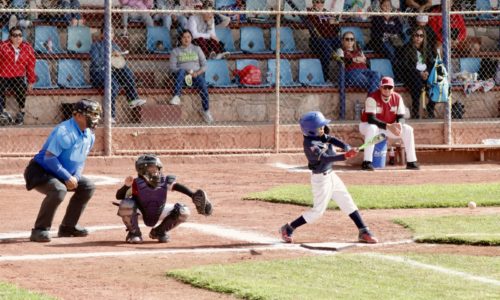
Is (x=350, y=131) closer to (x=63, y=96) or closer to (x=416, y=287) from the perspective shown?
(x=63, y=96)

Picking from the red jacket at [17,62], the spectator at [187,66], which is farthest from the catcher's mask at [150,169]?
the spectator at [187,66]

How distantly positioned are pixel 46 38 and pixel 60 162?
30.1 ft

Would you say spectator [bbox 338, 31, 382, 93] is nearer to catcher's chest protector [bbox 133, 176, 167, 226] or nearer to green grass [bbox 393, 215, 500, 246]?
green grass [bbox 393, 215, 500, 246]

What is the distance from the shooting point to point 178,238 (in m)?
12.8

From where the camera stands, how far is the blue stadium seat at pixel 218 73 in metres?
21.9

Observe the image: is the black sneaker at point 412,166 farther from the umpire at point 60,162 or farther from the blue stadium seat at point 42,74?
the umpire at point 60,162

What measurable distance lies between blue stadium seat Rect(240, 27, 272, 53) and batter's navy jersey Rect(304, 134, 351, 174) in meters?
10.5

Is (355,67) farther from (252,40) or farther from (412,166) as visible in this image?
(412,166)

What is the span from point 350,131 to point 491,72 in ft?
12.4

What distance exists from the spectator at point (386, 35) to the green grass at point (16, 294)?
45.3 feet

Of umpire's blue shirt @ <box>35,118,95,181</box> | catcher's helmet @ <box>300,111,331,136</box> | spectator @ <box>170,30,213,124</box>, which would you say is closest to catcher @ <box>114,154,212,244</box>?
umpire's blue shirt @ <box>35,118,95,181</box>

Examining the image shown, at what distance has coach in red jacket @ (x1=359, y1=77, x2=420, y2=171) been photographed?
19594mm

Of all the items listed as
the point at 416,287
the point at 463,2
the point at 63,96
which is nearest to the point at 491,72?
the point at 463,2

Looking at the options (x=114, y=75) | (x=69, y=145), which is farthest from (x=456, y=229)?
(x=114, y=75)
